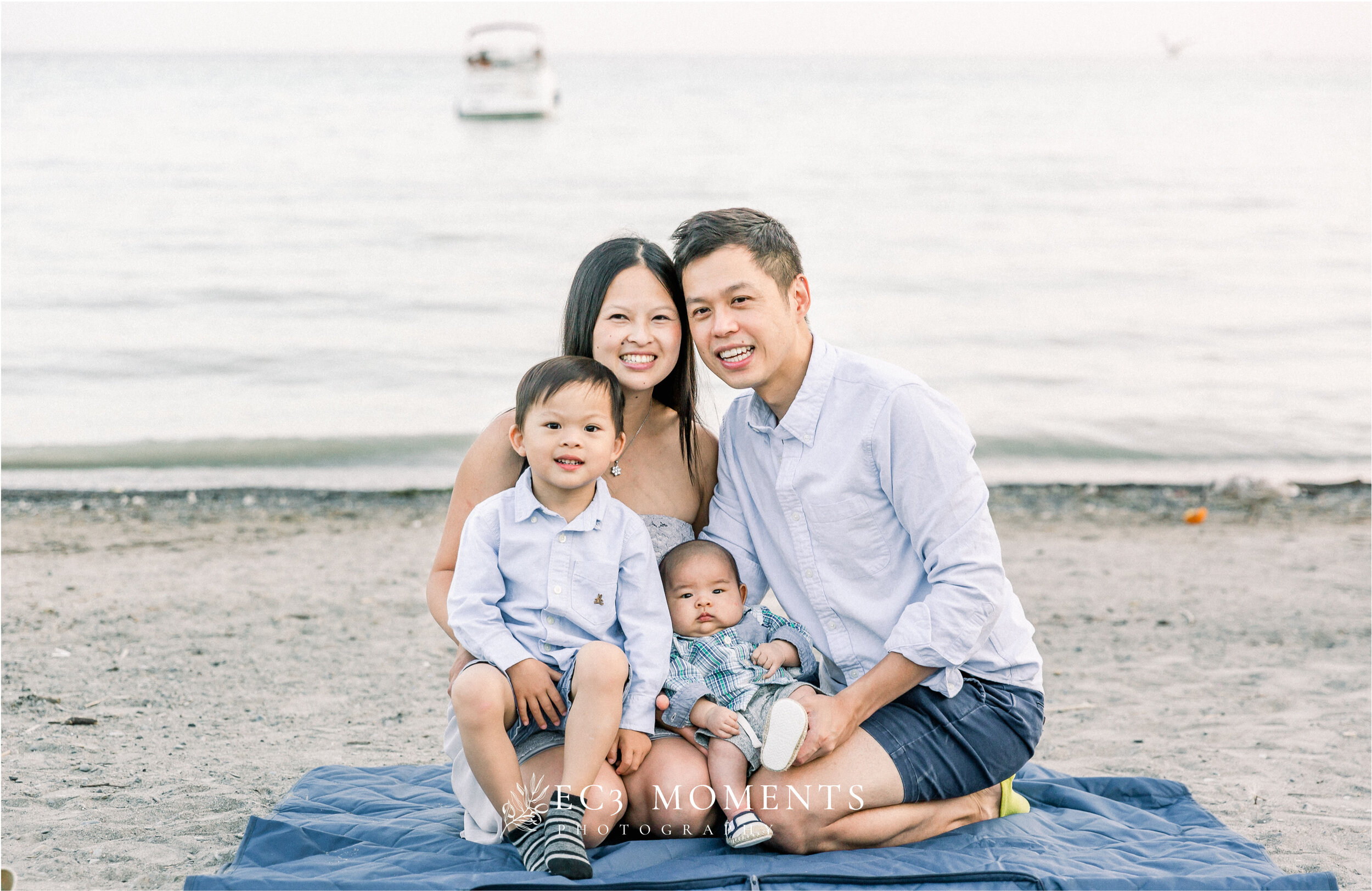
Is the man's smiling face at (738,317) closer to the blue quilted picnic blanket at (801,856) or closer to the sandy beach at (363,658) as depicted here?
the blue quilted picnic blanket at (801,856)

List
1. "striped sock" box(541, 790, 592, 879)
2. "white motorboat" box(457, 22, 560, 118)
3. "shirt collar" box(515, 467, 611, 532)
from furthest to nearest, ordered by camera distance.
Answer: "white motorboat" box(457, 22, 560, 118), "shirt collar" box(515, 467, 611, 532), "striped sock" box(541, 790, 592, 879)

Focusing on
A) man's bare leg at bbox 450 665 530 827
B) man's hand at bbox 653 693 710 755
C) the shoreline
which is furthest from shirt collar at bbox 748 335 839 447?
the shoreline

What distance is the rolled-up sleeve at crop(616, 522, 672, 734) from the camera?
279 cm

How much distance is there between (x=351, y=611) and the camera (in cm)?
564

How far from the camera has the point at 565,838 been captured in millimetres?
2539

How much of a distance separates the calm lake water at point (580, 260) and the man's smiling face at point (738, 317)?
3.71ft

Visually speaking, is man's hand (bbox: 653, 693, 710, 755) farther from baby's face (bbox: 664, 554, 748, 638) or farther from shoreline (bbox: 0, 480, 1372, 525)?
shoreline (bbox: 0, 480, 1372, 525)

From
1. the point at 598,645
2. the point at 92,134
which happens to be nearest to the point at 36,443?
the point at 598,645

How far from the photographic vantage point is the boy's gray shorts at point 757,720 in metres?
2.77

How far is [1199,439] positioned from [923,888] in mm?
8349

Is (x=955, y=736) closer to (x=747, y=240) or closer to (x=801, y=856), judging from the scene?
(x=801, y=856)

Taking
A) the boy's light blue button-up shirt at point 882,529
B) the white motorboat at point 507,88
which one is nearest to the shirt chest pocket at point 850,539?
the boy's light blue button-up shirt at point 882,529

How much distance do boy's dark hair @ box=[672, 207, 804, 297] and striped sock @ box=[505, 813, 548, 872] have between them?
1.49 metres

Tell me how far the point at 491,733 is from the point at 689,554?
0.75 meters
